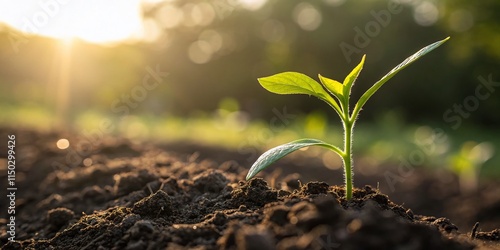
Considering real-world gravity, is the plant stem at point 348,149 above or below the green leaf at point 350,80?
below

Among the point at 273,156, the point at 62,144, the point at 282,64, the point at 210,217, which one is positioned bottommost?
the point at 210,217

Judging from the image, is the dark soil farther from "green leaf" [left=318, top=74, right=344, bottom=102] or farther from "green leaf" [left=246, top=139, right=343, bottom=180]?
"green leaf" [left=318, top=74, right=344, bottom=102]

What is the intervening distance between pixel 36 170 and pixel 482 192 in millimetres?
5407

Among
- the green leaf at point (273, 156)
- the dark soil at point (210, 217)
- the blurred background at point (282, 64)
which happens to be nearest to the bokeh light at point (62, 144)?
the dark soil at point (210, 217)

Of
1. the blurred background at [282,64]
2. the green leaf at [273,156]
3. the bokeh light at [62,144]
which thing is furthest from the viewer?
the blurred background at [282,64]

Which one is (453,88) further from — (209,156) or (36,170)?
(36,170)

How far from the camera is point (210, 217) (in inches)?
72.2

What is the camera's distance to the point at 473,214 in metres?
5.36

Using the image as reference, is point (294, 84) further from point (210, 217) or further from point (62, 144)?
point (62, 144)

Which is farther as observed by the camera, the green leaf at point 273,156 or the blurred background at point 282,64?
the blurred background at point 282,64

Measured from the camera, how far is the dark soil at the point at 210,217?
1366 mm

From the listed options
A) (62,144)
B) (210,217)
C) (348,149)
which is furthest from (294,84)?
(62,144)

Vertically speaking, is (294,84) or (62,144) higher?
(62,144)

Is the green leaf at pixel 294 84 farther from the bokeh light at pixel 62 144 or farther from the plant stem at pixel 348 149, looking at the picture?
the bokeh light at pixel 62 144
